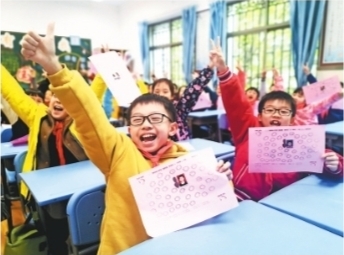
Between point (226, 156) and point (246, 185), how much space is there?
1.55ft

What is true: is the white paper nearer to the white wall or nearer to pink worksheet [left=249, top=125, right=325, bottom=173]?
pink worksheet [left=249, top=125, right=325, bottom=173]

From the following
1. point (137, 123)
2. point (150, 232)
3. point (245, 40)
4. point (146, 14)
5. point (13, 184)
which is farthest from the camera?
point (146, 14)

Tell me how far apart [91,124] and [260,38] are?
5207mm

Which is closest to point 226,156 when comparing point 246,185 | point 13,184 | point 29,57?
point 246,185

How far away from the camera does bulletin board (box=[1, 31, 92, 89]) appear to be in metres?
6.74

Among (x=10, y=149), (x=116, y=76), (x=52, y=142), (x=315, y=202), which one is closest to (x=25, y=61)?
(x=10, y=149)

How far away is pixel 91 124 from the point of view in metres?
0.90

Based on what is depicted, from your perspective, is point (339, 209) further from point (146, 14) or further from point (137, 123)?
point (146, 14)

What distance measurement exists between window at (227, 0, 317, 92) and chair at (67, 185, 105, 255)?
4.64 meters

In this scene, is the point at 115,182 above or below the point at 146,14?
below

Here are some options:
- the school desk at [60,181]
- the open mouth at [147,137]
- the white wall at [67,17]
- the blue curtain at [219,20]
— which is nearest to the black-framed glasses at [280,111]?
the open mouth at [147,137]

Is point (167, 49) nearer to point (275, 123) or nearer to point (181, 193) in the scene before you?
point (275, 123)

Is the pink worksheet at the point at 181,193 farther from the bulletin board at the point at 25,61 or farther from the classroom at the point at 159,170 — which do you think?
the bulletin board at the point at 25,61

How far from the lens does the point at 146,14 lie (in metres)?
7.62
